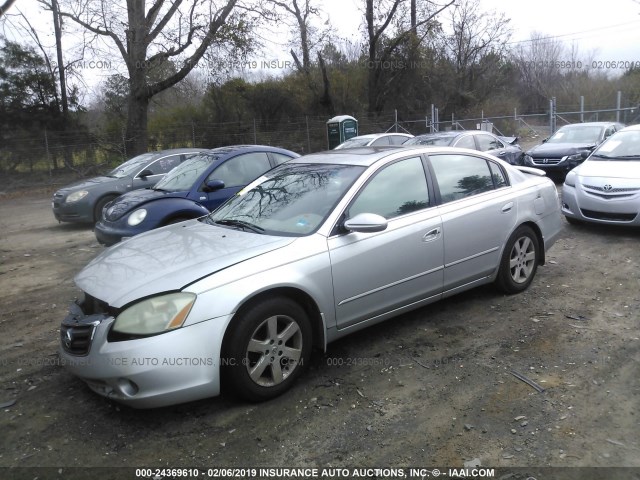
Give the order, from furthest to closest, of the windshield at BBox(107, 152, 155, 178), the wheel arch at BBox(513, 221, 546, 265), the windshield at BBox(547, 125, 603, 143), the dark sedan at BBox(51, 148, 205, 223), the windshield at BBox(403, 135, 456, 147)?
the windshield at BBox(547, 125, 603, 143) → the windshield at BBox(107, 152, 155, 178) → the windshield at BBox(403, 135, 456, 147) → the dark sedan at BBox(51, 148, 205, 223) → the wheel arch at BBox(513, 221, 546, 265)

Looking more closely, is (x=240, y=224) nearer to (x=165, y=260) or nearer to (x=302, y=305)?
(x=165, y=260)

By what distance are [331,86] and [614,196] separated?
891 inches

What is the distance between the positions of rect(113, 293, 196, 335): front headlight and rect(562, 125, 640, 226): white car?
6.43 metres

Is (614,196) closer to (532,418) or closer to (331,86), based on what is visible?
(532,418)

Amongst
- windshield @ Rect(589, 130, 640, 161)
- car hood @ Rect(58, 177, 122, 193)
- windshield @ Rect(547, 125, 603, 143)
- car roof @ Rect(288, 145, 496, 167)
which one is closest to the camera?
car roof @ Rect(288, 145, 496, 167)

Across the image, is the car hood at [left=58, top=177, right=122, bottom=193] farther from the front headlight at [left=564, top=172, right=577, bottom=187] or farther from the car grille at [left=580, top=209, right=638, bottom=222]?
the car grille at [left=580, top=209, right=638, bottom=222]

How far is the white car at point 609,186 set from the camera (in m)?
7.20

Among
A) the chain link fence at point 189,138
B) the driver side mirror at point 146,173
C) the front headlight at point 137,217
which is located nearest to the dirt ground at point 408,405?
the front headlight at point 137,217

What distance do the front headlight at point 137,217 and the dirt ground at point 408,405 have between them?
1.92 meters

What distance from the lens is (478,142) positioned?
11242 mm

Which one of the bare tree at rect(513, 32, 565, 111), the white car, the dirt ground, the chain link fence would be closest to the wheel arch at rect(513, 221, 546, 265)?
the dirt ground

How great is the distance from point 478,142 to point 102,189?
25.8 ft

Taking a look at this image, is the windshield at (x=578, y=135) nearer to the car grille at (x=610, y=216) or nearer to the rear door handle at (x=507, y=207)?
the car grille at (x=610, y=216)

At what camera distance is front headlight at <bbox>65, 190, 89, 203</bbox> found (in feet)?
33.7
